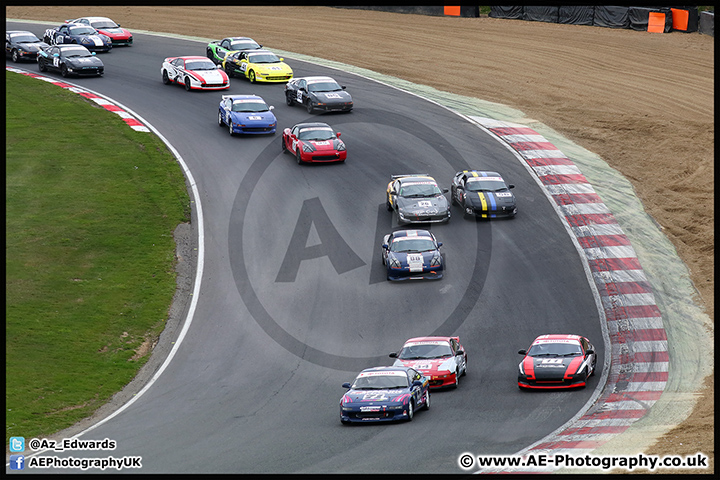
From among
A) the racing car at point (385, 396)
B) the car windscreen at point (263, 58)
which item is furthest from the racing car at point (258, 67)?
the racing car at point (385, 396)

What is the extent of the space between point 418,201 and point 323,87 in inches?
481

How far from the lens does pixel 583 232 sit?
32.7 m

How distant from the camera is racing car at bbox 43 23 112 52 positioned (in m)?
52.5

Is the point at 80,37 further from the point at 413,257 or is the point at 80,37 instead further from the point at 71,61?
the point at 413,257

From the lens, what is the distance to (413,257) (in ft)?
96.1

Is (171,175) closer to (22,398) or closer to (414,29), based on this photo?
(22,398)

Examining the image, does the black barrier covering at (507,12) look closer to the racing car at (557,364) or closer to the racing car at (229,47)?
the racing car at (229,47)

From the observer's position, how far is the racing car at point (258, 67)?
155ft

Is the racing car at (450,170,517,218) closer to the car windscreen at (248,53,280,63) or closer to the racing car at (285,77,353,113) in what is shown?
the racing car at (285,77,353,113)

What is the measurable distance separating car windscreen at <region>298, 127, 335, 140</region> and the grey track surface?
1.31m

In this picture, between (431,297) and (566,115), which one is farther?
(566,115)

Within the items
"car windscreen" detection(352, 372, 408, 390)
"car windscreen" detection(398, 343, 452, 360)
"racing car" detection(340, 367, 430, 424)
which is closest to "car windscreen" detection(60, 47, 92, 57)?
"car windscreen" detection(398, 343, 452, 360)
